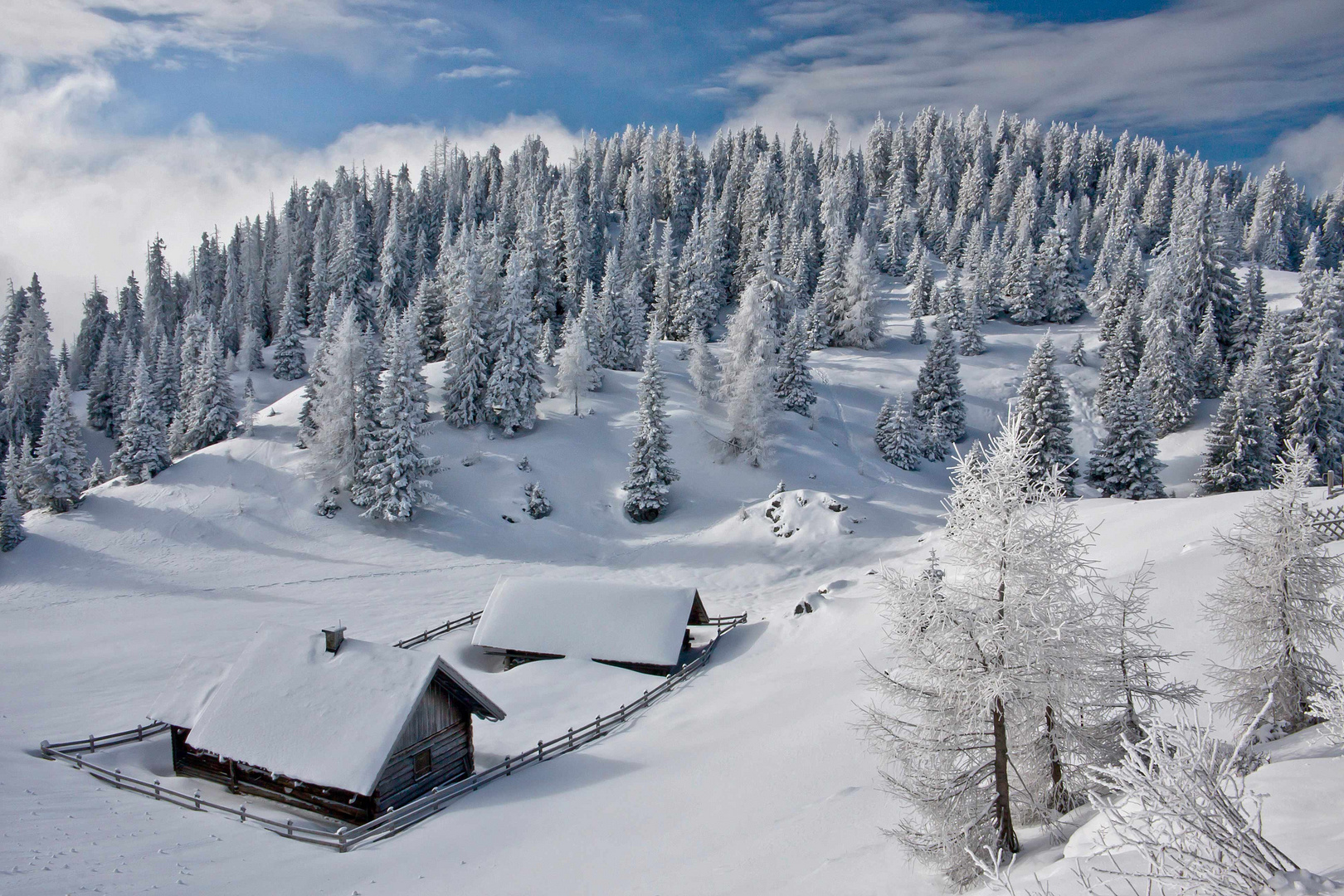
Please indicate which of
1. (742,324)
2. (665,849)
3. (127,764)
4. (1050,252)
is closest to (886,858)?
(665,849)

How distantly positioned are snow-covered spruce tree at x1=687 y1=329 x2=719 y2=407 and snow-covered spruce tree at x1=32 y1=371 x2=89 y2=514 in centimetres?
4239

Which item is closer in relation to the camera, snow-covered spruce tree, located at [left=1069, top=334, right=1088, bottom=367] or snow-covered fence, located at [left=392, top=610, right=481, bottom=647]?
snow-covered fence, located at [left=392, top=610, right=481, bottom=647]

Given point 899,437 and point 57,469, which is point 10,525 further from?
point 899,437

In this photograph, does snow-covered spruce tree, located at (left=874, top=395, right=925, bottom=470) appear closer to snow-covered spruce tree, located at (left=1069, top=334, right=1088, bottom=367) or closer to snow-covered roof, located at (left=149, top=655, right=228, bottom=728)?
snow-covered spruce tree, located at (left=1069, top=334, right=1088, bottom=367)

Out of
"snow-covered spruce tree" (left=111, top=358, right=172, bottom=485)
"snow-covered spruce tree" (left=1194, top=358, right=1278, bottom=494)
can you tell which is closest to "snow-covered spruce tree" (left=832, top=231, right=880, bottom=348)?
"snow-covered spruce tree" (left=1194, top=358, right=1278, bottom=494)

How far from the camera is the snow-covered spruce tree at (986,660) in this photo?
10.5m

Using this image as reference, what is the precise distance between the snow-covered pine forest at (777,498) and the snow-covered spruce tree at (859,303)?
0.69m

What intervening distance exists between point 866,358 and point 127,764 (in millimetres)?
65368

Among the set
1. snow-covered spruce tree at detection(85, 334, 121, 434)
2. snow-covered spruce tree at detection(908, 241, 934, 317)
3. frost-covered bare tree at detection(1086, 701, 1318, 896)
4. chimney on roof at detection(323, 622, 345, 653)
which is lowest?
snow-covered spruce tree at detection(85, 334, 121, 434)

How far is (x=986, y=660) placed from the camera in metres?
10.9

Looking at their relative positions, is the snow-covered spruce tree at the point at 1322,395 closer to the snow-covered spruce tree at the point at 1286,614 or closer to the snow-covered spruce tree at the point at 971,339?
the snow-covered spruce tree at the point at 971,339

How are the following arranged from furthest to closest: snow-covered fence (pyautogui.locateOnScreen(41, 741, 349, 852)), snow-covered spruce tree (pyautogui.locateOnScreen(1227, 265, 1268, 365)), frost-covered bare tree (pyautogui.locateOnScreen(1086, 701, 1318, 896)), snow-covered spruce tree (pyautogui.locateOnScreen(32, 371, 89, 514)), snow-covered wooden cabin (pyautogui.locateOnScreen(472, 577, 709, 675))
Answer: snow-covered spruce tree (pyautogui.locateOnScreen(1227, 265, 1268, 365)), snow-covered spruce tree (pyautogui.locateOnScreen(32, 371, 89, 514)), snow-covered wooden cabin (pyautogui.locateOnScreen(472, 577, 709, 675)), snow-covered fence (pyautogui.locateOnScreen(41, 741, 349, 852)), frost-covered bare tree (pyautogui.locateOnScreen(1086, 701, 1318, 896))

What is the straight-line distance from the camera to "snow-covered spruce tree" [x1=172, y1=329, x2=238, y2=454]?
5569 cm

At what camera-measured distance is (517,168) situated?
130m
